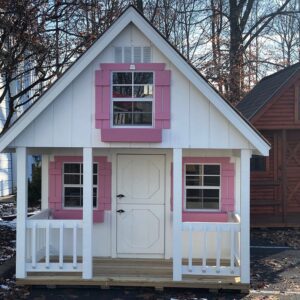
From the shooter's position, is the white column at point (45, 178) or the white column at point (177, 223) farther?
the white column at point (45, 178)

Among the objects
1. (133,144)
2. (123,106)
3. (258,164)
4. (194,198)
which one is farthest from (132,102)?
→ (258,164)

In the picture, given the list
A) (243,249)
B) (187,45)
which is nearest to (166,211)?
(243,249)

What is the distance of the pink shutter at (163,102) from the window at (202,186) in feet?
5.77

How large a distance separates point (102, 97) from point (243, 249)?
11.3 feet

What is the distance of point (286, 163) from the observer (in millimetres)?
14906

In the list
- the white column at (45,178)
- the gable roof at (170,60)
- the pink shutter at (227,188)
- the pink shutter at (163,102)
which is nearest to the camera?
the gable roof at (170,60)

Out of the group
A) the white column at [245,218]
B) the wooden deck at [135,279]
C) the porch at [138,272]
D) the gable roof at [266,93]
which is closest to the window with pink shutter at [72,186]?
the porch at [138,272]

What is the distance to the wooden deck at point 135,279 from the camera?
8.41m

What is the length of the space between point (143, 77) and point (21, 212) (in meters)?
3.09

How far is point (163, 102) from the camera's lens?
338 inches

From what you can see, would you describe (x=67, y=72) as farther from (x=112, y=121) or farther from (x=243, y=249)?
(x=243, y=249)

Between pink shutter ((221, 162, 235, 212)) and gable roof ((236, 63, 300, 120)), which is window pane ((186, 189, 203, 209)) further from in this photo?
gable roof ((236, 63, 300, 120))

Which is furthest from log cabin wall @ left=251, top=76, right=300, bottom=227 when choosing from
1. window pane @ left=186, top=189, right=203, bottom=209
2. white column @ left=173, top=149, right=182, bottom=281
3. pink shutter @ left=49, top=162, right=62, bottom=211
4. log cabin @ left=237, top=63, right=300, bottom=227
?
pink shutter @ left=49, top=162, right=62, bottom=211

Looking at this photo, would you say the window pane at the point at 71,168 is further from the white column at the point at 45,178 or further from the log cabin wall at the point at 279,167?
the log cabin wall at the point at 279,167
